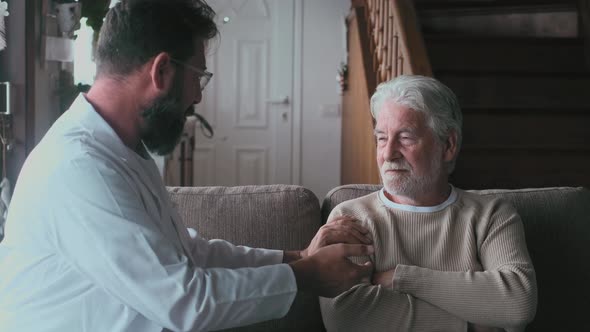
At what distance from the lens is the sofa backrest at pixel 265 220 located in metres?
1.85

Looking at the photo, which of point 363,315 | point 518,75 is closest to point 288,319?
point 363,315

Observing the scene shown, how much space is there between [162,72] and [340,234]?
1.82 feet

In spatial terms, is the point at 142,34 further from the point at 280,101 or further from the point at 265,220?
the point at 280,101

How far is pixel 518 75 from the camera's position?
149 inches

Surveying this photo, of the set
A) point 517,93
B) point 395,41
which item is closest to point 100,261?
point 395,41

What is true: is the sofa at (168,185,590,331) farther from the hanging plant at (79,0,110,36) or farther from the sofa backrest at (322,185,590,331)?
the hanging plant at (79,0,110,36)

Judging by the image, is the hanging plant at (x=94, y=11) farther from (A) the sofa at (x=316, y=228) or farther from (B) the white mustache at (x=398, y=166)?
(B) the white mustache at (x=398, y=166)

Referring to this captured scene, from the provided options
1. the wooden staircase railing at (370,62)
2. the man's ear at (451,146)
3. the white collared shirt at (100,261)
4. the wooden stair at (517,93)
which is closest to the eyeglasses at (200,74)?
the white collared shirt at (100,261)

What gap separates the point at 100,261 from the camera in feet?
3.55

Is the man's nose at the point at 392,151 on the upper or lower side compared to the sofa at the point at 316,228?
upper

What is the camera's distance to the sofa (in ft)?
6.17

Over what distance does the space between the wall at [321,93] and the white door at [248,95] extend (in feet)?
0.54

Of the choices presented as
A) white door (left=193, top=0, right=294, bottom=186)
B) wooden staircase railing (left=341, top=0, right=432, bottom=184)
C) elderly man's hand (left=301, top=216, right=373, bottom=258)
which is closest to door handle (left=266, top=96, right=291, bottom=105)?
white door (left=193, top=0, right=294, bottom=186)

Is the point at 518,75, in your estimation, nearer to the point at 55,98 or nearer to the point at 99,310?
the point at 55,98
